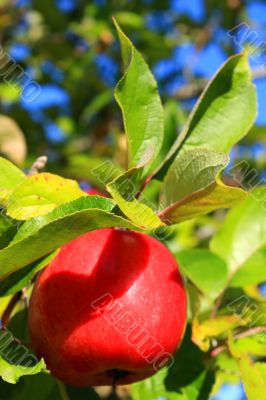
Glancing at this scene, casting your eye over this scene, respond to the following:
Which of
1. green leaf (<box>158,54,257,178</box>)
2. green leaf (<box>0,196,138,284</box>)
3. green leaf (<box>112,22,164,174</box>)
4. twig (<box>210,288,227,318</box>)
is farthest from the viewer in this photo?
twig (<box>210,288,227,318</box>)

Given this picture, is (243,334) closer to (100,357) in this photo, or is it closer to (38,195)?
(100,357)

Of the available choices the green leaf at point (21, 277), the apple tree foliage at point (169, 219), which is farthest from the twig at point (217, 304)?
the green leaf at point (21, 277)

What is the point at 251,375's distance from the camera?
→ 1254mm

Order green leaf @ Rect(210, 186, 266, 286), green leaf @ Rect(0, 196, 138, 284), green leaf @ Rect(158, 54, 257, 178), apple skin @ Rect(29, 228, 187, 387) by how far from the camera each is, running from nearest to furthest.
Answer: green leaf @ Rect(0, 196, 138, 284) < apple skin @ Rect(29, 228, 187, 387) < green leaf @ Rect(158, 54, 257, 178) < green leaf @ Rect(210, 186, 266, 286)

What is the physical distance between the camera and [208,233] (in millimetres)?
3023

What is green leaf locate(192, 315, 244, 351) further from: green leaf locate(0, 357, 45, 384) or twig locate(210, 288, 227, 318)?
green leaf locate(0, 357, 45, 384)

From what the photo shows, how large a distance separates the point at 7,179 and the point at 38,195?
0.24 ft

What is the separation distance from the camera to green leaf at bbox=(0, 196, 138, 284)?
0.94m

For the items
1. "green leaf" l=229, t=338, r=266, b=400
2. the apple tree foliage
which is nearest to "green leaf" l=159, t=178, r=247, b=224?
the apple tree foliage

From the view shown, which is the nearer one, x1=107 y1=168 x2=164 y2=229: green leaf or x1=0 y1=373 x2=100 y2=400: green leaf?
x1=107 y1=168 x2=164 y2=229: green leaf

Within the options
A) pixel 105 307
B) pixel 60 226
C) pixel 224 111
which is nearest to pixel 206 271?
pixel 224 111

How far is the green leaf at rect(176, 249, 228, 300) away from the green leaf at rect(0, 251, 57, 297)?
495 millimetres

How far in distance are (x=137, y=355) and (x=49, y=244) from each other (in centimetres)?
26

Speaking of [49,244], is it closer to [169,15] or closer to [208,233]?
[208,233]
